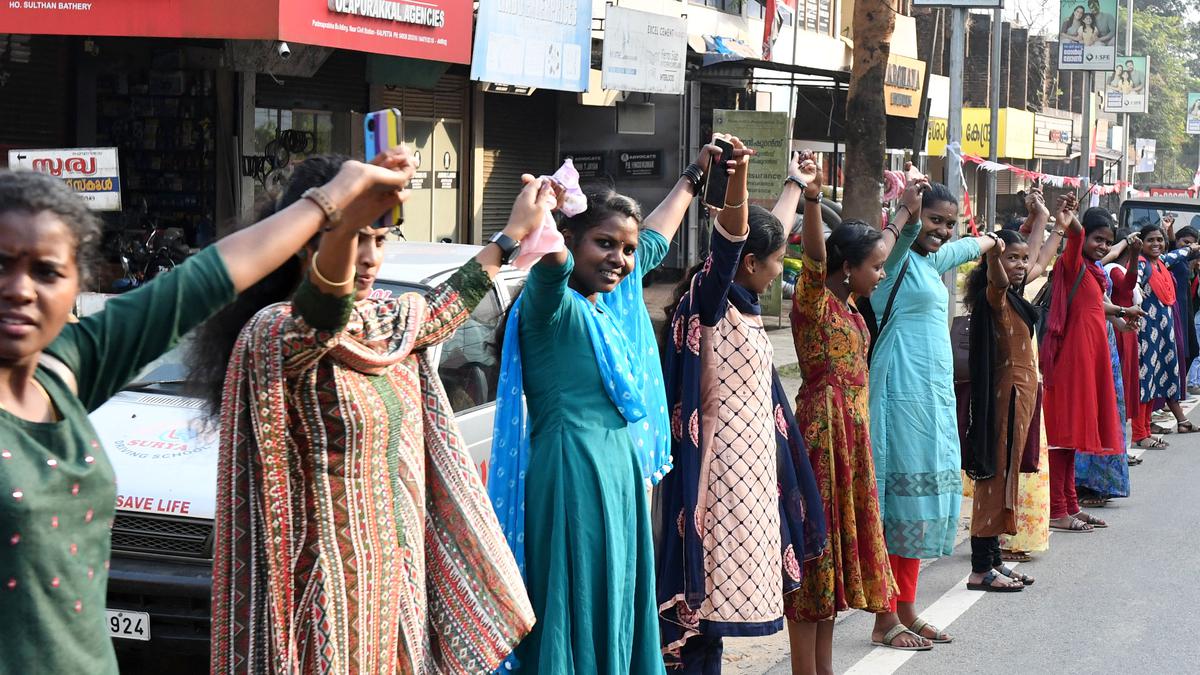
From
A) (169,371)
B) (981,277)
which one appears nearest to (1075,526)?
(981,277)

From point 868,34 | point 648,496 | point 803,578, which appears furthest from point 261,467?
point 868,34

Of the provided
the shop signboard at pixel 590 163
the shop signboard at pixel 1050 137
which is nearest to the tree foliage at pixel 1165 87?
the shop signboard at pixel 1050 137

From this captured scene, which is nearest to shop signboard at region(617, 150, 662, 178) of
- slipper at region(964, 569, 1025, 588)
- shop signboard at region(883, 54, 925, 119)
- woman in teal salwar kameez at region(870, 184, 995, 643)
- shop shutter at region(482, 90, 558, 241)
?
shop shutter at region(482, 90, 558, 241)

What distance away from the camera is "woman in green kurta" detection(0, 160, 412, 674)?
6.77ft

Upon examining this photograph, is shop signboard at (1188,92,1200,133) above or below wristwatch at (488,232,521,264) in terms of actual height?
above

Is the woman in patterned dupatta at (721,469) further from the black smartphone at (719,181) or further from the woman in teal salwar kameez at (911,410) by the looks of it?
the woman in teal salwar kameez at (911,410)

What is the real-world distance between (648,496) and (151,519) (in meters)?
1.81

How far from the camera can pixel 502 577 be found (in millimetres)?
3258

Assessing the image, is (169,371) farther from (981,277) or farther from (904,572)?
(981,277)

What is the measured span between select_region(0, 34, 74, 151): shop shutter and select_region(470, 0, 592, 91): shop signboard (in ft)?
11.6

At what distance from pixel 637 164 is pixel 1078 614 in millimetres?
14113

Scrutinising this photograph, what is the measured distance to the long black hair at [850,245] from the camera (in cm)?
534

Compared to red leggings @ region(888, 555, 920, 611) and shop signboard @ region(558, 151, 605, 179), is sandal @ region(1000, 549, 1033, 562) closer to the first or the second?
red leggings @ region(888, 555, 920, 611)

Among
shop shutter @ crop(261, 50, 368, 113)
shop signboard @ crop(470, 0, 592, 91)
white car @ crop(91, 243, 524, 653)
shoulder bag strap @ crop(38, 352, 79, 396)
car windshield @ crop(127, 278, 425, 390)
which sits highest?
shop signboard @ crop(470, 0, 592, 91)
